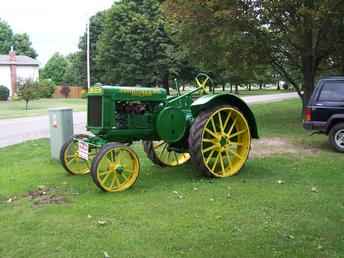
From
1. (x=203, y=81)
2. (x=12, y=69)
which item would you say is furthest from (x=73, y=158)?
(x=12, y=69)

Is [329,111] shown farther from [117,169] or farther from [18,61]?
[18,61]

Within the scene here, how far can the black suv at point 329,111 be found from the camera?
38.9 ft

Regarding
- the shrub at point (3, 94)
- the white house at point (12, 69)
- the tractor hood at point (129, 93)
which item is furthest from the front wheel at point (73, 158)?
the white house at point (12, 69)

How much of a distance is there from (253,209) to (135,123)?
110 inches

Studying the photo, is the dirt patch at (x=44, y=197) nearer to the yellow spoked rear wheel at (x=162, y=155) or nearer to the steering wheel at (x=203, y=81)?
the yellow spoked rear wheel at (x=162, y=155)

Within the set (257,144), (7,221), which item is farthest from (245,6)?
(7,221)

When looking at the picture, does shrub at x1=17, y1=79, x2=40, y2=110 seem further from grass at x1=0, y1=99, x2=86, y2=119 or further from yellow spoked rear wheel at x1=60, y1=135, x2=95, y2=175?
yellow spoked rear wheel at x1=60, y1=135, x2=95, y2=175

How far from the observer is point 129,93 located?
28.0 feet

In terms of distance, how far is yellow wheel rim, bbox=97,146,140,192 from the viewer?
7961mm

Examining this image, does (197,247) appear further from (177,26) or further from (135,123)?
(177,26)

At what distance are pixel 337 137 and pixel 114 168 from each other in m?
6.07

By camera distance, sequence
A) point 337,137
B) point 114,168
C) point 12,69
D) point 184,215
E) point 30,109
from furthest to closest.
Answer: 1. point 12,69
2. point 30,109
3. point 337,137
4. point 114,168
5. point 184,215

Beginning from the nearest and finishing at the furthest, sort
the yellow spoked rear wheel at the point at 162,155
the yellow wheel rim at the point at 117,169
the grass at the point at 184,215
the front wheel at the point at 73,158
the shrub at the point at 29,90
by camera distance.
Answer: the grass at the point at 184,215 < the yellow wheel rim at the point at 117,169 < the front wheel at the point at 73,158 < the yellow spoked rear wheel at the point at 162,155 < the shrub at the point at 29,90

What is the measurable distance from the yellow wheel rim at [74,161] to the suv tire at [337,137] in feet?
18.7
